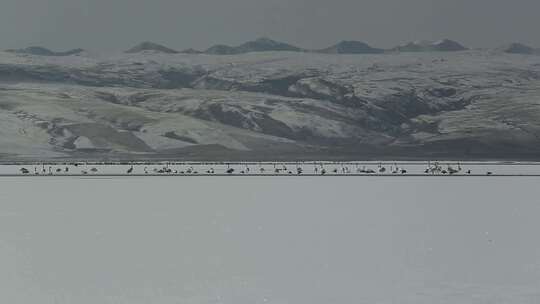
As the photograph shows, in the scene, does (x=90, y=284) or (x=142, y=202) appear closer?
(x=90, y=284)

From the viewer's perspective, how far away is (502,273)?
2938cm

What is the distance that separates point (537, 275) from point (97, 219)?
26.9 meters

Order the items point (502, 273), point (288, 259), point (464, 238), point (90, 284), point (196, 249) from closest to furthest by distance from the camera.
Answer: point (90, 284)
point (502, 273)
point (288, 259)
point (196, 249)
point (464, 238)

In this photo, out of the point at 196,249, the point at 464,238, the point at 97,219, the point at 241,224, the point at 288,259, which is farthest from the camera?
the point at 97,219

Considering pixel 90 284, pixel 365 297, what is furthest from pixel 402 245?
pixel 90 284

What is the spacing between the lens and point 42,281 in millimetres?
28109

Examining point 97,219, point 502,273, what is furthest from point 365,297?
point 97,219

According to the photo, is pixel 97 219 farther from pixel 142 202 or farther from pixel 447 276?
pixel 447 276

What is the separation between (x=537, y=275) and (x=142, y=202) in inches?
1518

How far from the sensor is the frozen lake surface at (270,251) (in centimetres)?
2614

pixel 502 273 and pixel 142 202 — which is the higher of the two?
pixel 502 273

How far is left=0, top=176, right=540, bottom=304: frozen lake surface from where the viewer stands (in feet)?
85.8

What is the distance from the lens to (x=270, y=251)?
34812 mm

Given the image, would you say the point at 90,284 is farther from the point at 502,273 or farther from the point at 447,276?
the point at 502,273
